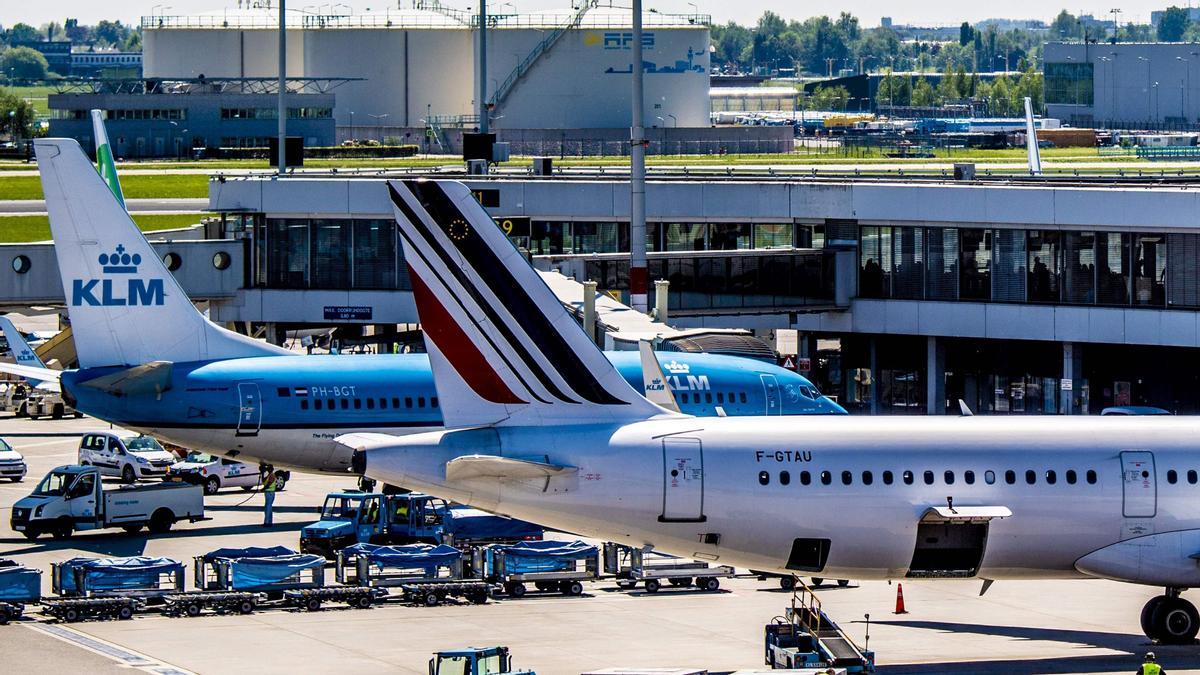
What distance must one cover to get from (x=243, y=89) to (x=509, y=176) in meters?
111

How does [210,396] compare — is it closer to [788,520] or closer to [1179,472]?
[788,520]

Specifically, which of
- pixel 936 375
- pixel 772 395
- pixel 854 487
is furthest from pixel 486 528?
pixel 936 375

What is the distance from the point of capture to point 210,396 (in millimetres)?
54656

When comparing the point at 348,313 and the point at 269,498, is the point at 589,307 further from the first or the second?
the point at 348,313

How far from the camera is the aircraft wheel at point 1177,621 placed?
3806 cm

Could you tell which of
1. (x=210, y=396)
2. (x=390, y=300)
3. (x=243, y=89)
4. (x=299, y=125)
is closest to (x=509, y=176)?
(x=390, y=300)

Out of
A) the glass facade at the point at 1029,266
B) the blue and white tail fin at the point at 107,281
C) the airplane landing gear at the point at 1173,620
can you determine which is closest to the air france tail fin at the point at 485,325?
the airplane landing gear at the point at 1173,620

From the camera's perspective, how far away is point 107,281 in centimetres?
5409

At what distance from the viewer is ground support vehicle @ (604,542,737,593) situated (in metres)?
45.5

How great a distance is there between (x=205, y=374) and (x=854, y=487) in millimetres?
24505

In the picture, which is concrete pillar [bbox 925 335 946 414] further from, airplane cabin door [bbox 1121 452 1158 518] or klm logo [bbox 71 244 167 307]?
airplane cabin door [bbox 1121 452 1158 518]

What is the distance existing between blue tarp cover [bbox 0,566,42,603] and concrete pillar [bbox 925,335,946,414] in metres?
43.5

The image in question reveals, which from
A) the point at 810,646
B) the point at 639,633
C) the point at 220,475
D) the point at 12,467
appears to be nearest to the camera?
the point at 810,646

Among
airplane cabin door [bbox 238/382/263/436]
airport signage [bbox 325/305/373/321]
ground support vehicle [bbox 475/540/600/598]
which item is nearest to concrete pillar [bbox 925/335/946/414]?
airport signage [bbox 325/305/373/321]
